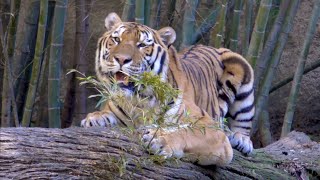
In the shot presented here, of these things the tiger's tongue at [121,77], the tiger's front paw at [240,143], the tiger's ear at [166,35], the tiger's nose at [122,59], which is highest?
the tiger's ear at [166,35]

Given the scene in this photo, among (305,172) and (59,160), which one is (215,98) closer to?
(305,172)

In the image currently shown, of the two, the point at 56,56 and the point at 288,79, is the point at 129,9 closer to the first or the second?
the point at 56,56

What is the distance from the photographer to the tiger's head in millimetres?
3756

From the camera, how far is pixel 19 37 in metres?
5.76

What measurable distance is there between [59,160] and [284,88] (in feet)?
16.1

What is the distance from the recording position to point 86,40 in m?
6.51

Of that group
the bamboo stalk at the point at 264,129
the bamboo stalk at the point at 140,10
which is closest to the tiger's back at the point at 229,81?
the bamboo stalk at the point at 140,10

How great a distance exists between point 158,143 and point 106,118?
2.74ft

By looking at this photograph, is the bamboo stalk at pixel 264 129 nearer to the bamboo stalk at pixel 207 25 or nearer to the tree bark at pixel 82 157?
the bamboo stalk at pixel 207 25

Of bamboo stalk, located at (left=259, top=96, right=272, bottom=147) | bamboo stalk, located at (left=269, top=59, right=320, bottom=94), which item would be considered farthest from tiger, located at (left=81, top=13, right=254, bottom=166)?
bamboo stalk, located at (left=269, top=59, right=320, bottom=94)

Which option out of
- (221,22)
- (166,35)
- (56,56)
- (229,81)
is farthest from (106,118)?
(221,22)

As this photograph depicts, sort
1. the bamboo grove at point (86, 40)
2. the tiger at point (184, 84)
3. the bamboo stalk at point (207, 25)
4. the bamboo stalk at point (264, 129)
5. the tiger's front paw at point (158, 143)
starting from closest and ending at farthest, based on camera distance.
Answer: the tiger's front paw at point (158, 143) < the tiger at point (184, 84) < the bamboo grove at point (86, 40) < the bamboo stalk at point (207, 25) < the bamboo stalk at point (264, 129)

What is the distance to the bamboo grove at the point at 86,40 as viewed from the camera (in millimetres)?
5227

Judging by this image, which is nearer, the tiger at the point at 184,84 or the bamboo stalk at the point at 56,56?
the tiger at the point at 184,84
